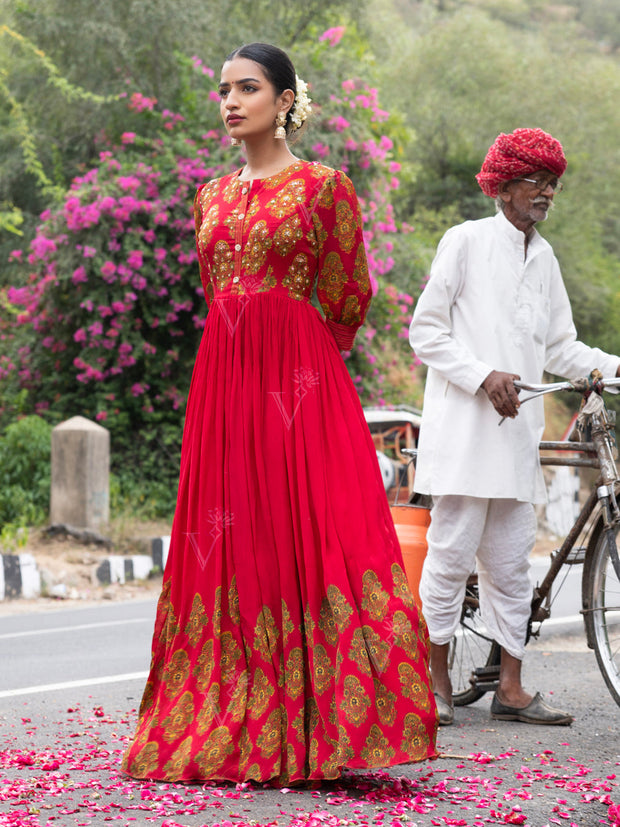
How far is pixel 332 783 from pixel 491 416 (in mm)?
1643

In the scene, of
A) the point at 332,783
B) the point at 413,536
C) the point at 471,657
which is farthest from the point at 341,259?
the point at 471,657

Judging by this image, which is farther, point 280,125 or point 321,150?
point 321,150

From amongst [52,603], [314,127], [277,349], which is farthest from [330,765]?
[314,127]

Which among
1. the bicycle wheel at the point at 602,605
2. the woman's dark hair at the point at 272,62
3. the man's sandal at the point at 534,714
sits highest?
the woman's dark hair at the point at 272,62

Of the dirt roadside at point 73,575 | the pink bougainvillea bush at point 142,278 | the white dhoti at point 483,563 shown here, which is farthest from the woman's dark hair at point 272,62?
the pink bougainvillea bush at point 142,278

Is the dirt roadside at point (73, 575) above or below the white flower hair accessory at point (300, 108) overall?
below

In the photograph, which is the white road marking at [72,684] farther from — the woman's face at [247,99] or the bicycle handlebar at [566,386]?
the woman's face at [247,99]

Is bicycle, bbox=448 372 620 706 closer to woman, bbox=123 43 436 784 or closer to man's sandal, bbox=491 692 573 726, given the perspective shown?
man's sandal, bbox=491 692 573 726

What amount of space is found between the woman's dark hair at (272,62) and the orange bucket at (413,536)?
1.82 metres

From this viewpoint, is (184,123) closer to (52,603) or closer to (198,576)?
(52,603)

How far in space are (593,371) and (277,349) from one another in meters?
1.33

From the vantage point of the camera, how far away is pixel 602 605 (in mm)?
4535

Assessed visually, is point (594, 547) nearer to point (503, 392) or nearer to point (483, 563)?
point (483, 563)

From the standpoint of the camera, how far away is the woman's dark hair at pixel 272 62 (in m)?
3.81
